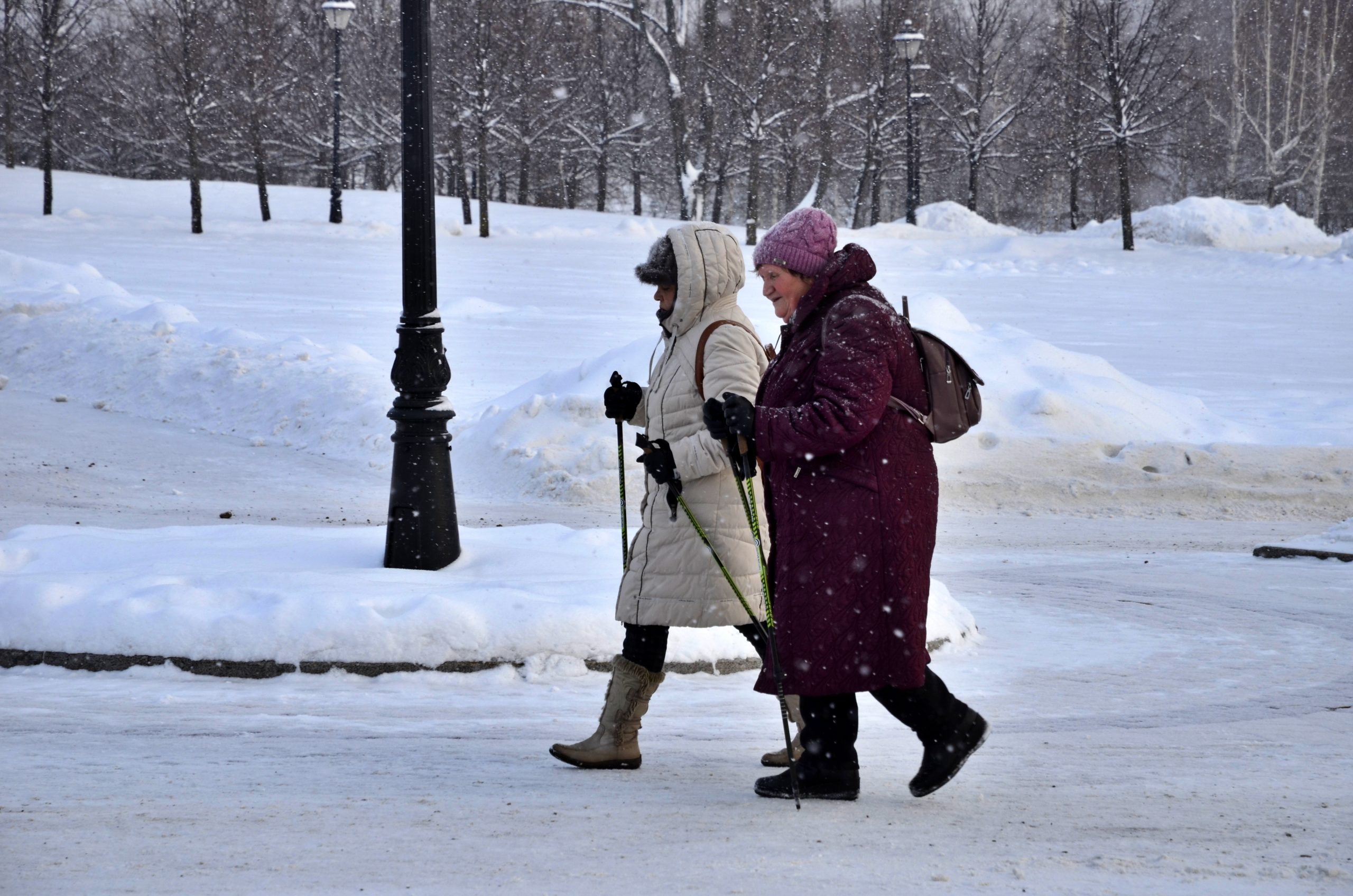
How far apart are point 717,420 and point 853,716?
940 mm

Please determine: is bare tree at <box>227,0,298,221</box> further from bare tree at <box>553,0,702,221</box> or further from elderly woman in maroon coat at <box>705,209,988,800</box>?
elderly woman in maroon coat at <box>705,209,988,800</box>

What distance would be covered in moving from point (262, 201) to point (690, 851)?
37.6 m

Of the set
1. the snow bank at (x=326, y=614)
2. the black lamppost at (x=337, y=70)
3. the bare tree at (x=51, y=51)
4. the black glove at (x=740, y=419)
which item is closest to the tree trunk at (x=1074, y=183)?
the black lamppost at (x=337, y=70)

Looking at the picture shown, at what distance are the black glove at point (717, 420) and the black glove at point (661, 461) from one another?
0.35 m

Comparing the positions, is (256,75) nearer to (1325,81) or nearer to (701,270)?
(701,270)

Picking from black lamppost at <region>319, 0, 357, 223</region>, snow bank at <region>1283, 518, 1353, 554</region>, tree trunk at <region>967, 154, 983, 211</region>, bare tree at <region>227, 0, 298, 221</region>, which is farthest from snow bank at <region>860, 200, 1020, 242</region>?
snow bank at <region>1283, 518, 1353, 554</region>

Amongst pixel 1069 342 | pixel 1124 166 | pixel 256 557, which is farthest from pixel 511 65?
pixel 256 557

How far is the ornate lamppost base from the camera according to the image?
22.3ft

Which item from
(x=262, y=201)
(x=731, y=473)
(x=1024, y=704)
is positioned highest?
(x=262, y=201)

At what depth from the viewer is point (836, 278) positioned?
3.78 m

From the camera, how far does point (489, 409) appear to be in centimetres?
1222

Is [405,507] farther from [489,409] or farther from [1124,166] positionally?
[1124,166]

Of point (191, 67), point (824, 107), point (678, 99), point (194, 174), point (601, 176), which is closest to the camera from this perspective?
point (194, 174)

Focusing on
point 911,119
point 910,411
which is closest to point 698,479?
point 910,411
